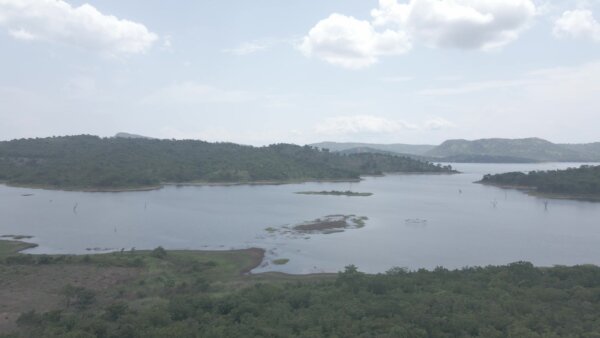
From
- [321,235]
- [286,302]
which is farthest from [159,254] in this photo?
[321,235]

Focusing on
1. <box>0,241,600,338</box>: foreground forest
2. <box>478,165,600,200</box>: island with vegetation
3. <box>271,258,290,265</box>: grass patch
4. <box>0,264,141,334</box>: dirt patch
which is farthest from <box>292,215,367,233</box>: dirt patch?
<box>478,165,600,200</box>: island with vegetation

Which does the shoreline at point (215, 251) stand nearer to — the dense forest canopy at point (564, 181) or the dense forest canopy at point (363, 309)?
the dense forest canopy at point (363, 309)

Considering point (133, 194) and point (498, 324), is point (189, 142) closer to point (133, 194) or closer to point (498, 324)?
point (133, 194)

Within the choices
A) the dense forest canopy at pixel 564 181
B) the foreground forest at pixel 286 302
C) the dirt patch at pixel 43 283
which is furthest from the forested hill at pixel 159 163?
the foreground forest at pixel 286 302

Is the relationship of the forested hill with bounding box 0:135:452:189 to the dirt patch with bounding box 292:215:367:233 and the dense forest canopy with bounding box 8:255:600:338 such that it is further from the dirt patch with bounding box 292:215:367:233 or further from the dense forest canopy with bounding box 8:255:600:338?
the dense forest canopy with bounding box 8:255:600:338

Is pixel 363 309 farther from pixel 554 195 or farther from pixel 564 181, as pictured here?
pixel 564 181

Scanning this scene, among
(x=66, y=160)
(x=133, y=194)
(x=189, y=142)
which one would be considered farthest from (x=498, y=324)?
(x=189, y=142)

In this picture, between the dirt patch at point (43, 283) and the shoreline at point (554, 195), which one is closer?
the dirt patch at point (43, 283)
